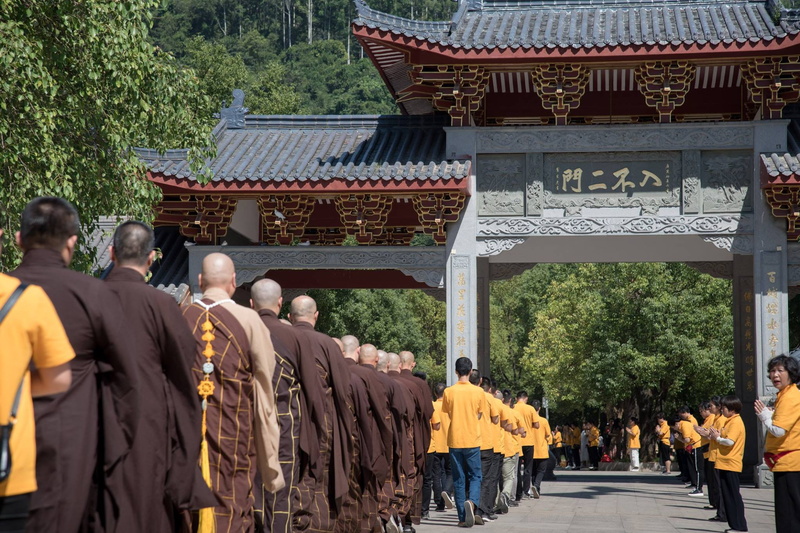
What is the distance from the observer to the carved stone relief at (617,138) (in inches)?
607

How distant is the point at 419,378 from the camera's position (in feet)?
39.9

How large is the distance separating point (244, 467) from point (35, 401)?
6.40ft

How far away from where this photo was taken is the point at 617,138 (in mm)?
15586

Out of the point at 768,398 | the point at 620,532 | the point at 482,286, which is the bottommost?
the point at 620,532

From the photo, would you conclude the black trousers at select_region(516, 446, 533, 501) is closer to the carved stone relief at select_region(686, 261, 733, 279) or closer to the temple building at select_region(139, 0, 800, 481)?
the temple building at select_region(139, 0, 800, 481)

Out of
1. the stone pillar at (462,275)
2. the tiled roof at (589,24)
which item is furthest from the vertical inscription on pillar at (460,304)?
the tiled roof at (589,24)

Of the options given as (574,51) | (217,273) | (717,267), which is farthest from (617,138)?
(217,273)

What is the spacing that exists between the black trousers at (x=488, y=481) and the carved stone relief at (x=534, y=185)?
4214mm

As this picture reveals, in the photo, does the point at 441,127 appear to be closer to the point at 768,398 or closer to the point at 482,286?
the point at 482,286

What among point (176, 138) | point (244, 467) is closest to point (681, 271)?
point (176, 138)

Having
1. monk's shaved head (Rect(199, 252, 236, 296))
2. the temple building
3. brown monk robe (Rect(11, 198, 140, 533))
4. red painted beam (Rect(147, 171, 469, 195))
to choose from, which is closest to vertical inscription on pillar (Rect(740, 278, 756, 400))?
the temple building

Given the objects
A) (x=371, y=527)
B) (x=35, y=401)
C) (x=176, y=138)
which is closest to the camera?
(x=35, y=401)

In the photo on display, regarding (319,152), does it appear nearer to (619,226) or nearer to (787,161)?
(619,226)

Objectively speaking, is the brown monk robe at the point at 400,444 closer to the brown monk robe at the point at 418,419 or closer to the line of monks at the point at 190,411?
the brown monk robe at the point at 418,419
